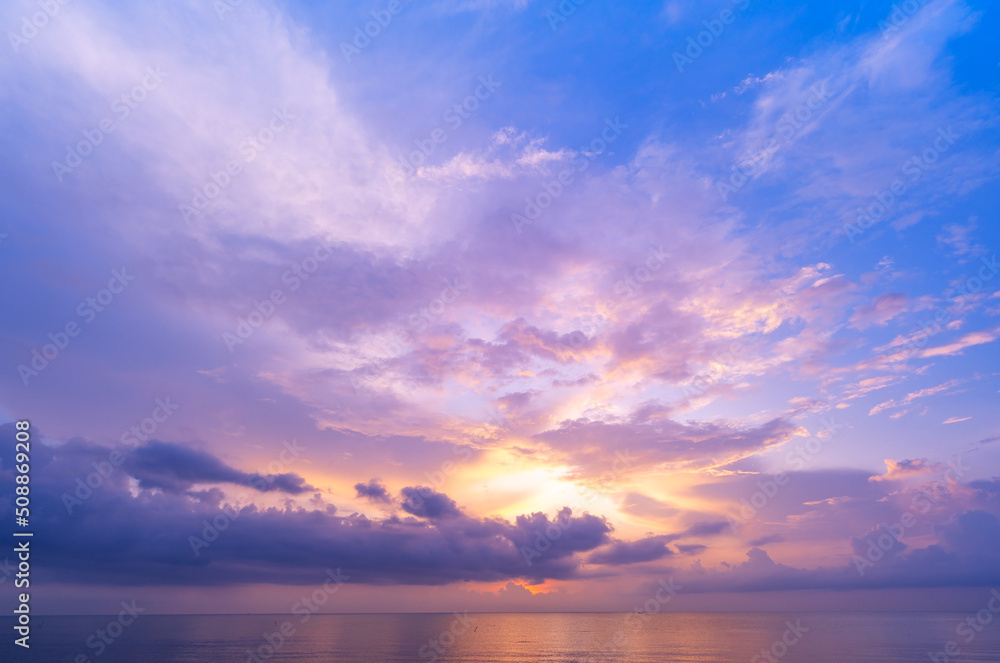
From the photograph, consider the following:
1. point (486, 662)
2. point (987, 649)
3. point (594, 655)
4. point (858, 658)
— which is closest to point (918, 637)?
point (987, 649)

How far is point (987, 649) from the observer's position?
14050 centimetres

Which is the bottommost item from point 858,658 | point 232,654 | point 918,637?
point 918,637

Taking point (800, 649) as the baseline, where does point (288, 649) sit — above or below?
above

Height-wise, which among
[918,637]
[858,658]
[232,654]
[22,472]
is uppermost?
[22,472]

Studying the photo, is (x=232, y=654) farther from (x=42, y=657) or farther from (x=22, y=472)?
(x=22, y=472)

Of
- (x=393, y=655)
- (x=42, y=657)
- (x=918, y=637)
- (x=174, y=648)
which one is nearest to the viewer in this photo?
(x=42, y=657)

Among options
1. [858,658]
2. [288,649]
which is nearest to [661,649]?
[858,658]

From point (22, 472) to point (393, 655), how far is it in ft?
422

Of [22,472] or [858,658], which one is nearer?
[22,472]

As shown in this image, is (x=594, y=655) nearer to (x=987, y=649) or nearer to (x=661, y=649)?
(x=661, y=649)

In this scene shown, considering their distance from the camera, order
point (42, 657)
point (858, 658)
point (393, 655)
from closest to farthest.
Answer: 1. point (858, 658)
2. point (42, 657)
3. point (393, 655)

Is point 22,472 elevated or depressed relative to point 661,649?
elevated

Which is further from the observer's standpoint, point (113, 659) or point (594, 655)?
point (594, 655)

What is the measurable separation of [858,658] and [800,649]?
79.4ft
